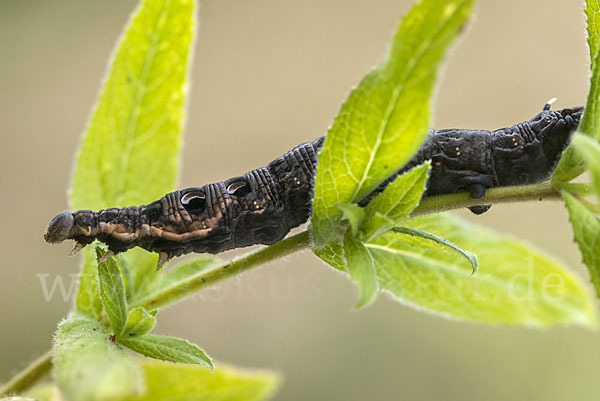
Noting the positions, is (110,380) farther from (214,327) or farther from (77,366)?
(214,327)

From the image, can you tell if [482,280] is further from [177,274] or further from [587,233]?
[177,274]

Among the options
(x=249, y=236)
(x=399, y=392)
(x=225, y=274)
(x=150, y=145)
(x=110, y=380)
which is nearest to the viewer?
(x=110, y=380)

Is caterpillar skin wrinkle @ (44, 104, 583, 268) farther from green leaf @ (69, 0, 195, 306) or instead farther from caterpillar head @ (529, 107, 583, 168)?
green leaf @ (69, 0, 195, 306)

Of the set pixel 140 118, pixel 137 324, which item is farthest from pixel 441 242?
pixel 140 118

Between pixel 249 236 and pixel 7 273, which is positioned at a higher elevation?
pixel 249 236

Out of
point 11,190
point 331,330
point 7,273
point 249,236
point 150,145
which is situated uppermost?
point 150,145

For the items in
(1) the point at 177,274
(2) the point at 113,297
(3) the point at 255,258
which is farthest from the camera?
(1) the point at 177,274

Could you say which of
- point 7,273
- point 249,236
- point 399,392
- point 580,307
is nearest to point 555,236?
point 399,392
